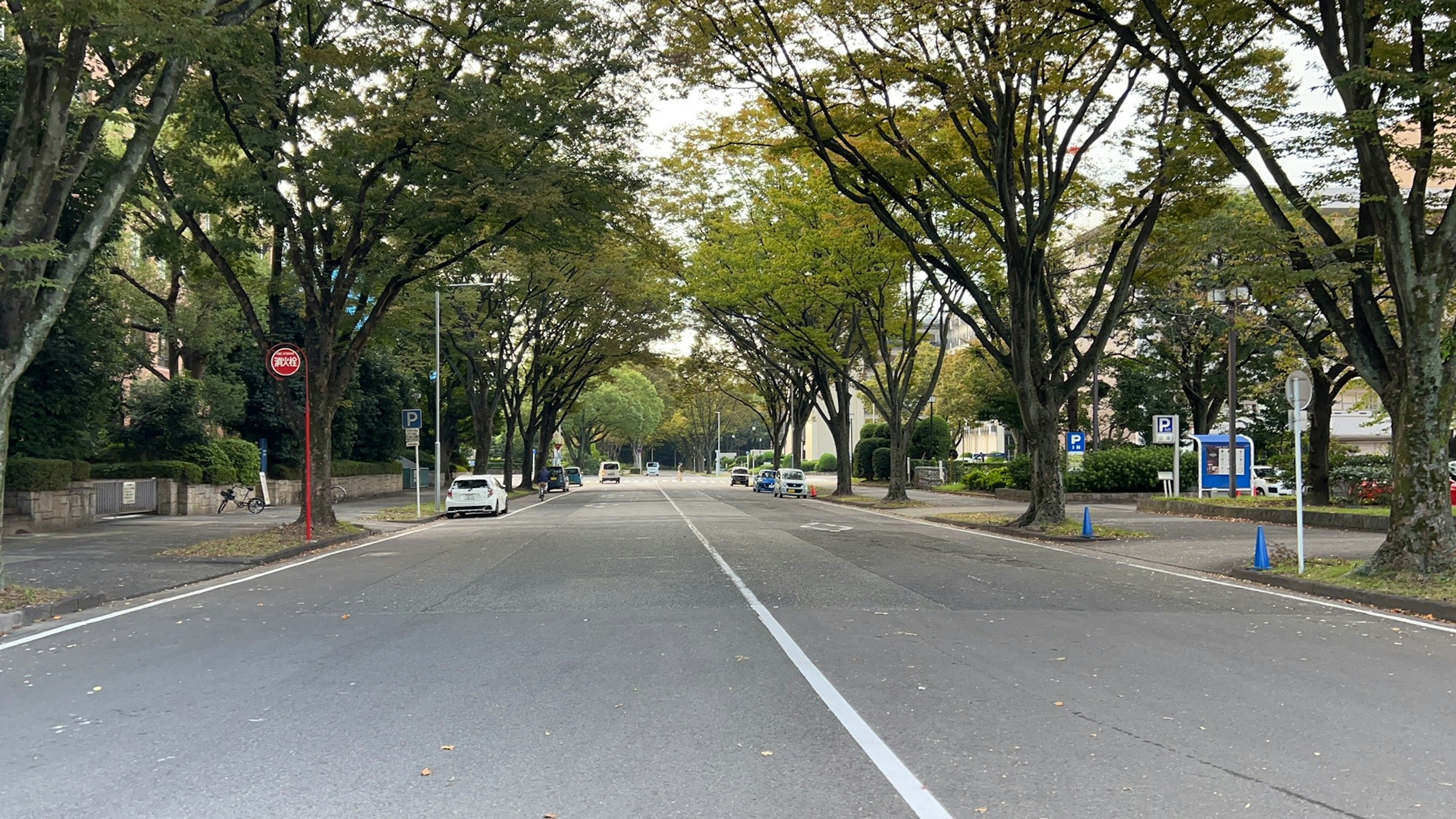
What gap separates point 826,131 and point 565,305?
24.1 meters

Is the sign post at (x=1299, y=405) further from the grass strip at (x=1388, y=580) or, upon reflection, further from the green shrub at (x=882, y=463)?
the green shrub at (x=882, y=463)

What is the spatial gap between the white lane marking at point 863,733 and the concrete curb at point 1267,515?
16879mm

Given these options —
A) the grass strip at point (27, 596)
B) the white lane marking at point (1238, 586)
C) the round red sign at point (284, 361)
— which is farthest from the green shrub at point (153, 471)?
the white lane marking at point (1238, 586)

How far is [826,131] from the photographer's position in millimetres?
21156

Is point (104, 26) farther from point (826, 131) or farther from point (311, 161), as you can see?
point (826, 131)

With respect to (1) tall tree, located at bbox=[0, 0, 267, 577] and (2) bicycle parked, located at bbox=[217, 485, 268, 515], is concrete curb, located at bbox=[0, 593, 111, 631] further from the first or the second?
(2) bicycle parked, located at bbox=[217, 485, 268, 515]

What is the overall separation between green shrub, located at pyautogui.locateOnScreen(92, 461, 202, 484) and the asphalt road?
19169 mm

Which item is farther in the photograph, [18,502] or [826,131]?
[18,502]

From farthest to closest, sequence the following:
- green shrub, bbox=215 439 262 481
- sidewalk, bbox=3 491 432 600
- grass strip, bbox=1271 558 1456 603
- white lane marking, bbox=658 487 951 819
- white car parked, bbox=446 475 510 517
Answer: green shrub, bbox=215 439 262 481 → white car parked, bbox=446 475 510 517 → sidewalk, bbox=3 491 432 600 → grass strip, bbox=1271 558 1456 603 → white lane marking, bbox=658 487 951 819

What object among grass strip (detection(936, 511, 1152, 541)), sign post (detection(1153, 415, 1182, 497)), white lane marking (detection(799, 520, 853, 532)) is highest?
sign post (detection(1153, 415, 1182, 497))

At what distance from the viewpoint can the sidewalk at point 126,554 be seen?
13.5 m

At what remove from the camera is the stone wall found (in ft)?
74.8

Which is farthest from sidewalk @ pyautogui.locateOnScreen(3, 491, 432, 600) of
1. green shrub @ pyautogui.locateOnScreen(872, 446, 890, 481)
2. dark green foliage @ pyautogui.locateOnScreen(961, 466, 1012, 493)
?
green shrub @ pyautogui.locateOnScreen(872, 446, 890, 481)

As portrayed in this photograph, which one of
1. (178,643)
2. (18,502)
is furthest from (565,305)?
(178,643)
